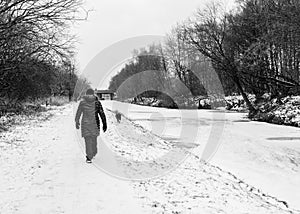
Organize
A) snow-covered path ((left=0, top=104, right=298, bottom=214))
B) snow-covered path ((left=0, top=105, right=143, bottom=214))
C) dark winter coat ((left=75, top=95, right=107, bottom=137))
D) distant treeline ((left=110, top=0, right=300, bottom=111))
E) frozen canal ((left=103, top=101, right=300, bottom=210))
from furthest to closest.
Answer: distant treeline ((left=110, top=0, right=300, bottom=111)) < dark winter coat ((left=75, top=95, right=107, bottom=137)) < frozen canal ((left=103, top=101, right=300, bottom=210)) < snow-covered path ((left=0, top=104, right=298, bottom=214)) < snow-covered path ((left=0, top=105, right=143, bottom=214))

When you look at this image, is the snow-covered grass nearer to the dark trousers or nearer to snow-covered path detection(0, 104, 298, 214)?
snow-covered path detection(0, 104, 298, 214)

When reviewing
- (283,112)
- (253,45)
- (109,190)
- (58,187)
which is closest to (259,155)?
(109,190)

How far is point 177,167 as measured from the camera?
8484mm

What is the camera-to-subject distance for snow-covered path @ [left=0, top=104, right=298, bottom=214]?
5.13 m

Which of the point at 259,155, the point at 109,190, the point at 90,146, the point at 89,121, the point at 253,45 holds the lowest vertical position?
the point at 259,155

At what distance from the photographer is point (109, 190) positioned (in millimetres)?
5918

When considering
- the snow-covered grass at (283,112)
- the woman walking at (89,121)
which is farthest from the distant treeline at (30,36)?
the snow-covered grass at (283,112)

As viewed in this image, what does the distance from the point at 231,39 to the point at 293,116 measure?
13173mm

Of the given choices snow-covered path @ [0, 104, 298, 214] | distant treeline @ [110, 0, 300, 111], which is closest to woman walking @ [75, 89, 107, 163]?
snow-covered path @ [0, 104, 298, 214]

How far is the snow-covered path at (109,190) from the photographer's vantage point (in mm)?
5133

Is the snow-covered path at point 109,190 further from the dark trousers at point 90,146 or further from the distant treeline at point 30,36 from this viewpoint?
the distant treeline at point 30,36

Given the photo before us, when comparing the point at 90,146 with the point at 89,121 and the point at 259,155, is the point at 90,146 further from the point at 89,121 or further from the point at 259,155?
the point at 259,155

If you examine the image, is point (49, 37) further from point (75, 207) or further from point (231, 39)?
point (231, 39)

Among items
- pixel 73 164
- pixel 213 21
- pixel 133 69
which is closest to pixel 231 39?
pixel 213 21
